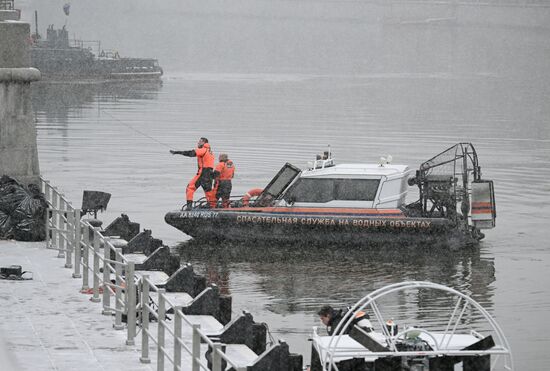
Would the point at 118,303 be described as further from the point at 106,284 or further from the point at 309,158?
the point at 309,158

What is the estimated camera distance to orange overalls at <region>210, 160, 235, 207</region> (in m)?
25.6

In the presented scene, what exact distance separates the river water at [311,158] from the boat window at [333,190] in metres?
1.02

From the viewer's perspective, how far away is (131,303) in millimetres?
13195

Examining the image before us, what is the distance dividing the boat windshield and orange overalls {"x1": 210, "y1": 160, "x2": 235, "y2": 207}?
0.74 metres

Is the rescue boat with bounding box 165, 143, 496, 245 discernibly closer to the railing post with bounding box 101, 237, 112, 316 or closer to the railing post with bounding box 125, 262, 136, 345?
the railing post with bounding box 101, 237, 112, 316

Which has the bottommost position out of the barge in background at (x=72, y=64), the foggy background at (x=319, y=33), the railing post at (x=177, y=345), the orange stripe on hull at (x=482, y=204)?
the railing post at (x=177, y=345)

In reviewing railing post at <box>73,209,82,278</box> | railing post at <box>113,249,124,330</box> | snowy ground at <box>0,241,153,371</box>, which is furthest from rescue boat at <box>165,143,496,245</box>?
railing post at <box>113,249,124,330</box>

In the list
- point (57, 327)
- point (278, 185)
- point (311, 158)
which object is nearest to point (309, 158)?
point (311, 158)


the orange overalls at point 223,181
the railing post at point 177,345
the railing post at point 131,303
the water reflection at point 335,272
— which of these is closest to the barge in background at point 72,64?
the orange overalls at point 223,181

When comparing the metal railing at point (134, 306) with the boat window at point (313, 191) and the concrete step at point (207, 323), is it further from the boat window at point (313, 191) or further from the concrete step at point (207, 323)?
the boat window at point (313, 191)

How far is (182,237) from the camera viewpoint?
2645 cm

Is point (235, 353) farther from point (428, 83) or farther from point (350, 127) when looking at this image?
point (428, 83)

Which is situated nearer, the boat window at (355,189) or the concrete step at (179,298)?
the concrete step at (179,298)

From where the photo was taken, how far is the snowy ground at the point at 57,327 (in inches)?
494
